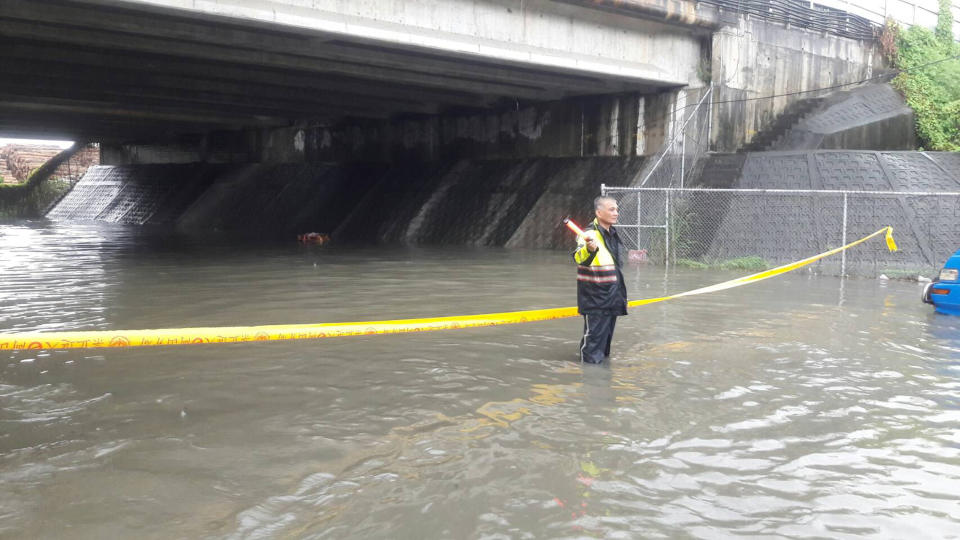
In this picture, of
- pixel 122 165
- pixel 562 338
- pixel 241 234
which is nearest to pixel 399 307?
pixel 562 338

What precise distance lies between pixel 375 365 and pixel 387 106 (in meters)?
22.2

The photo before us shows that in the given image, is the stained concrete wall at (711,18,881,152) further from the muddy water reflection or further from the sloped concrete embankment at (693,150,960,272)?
the muddy water reflection

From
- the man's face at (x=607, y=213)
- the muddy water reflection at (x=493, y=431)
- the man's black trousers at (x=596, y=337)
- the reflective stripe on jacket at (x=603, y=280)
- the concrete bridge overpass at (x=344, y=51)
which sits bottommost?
the muddy water reflection at (x=493, y=431)

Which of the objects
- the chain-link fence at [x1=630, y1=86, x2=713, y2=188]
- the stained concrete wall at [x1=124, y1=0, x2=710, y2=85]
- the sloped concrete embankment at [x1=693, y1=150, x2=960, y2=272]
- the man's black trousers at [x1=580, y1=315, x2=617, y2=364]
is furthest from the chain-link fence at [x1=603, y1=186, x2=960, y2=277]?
the man's black trousers at [x1=580, y1=315, x2=617, y2=364]

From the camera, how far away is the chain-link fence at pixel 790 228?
16156 millimetres

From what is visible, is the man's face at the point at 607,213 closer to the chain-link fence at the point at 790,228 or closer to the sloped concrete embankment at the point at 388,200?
the chain-link fence at the point at 790,228

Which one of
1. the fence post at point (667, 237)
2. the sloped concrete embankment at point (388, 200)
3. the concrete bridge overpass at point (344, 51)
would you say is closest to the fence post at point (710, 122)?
the concrete bridge overpass at point (344, 51)

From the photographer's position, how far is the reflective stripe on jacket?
23.2 feet

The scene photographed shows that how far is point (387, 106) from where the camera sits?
28375 mm

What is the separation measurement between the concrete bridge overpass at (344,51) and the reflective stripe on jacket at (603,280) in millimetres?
9722

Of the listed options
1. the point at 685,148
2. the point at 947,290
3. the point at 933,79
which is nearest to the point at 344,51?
the point at 685,148

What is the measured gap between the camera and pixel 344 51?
58.4 feet

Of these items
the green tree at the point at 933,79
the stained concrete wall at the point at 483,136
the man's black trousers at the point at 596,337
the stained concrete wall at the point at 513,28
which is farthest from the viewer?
the stained concrete wall at the point at 483,136

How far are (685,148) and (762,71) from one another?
3.59 meters
